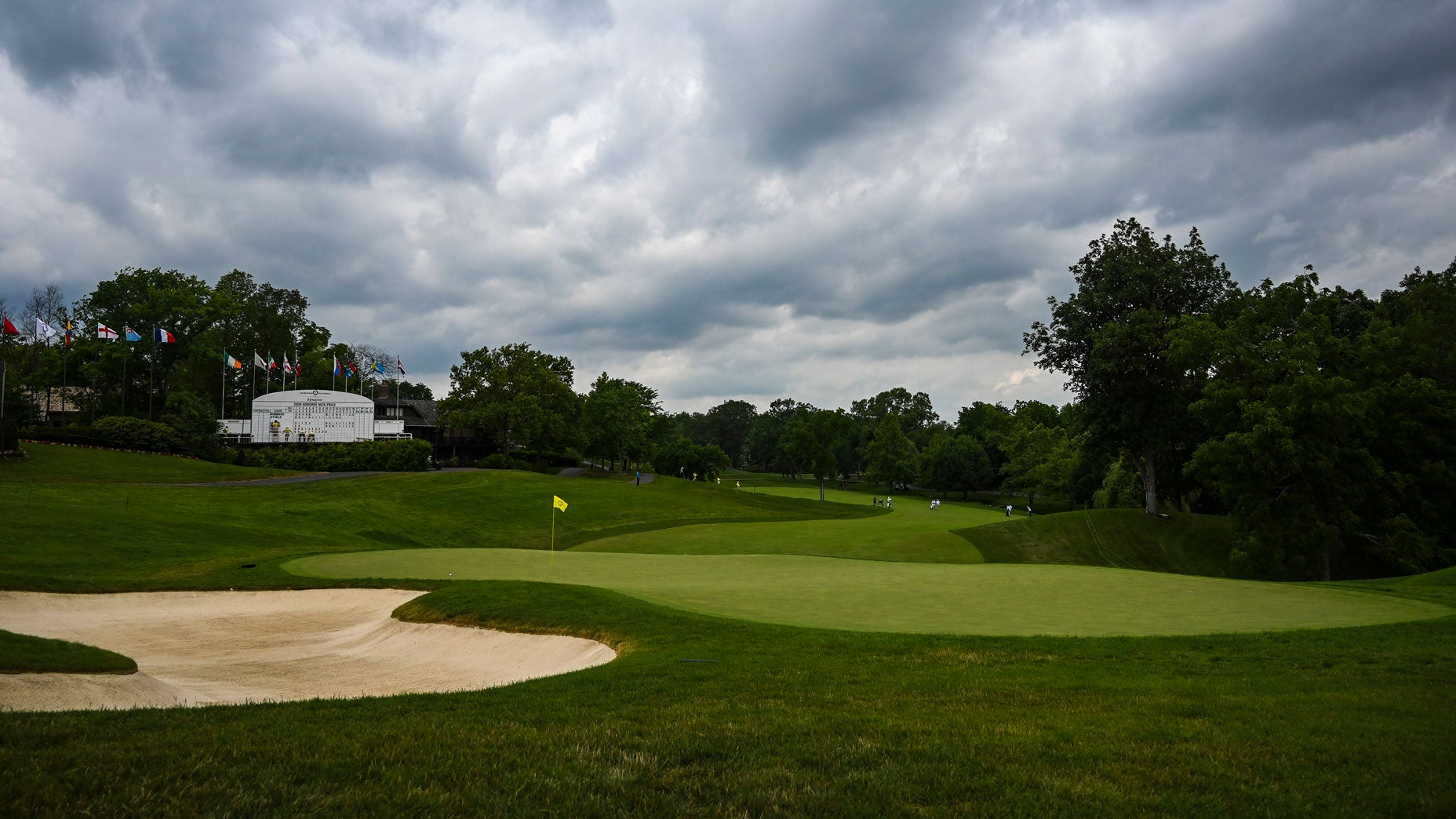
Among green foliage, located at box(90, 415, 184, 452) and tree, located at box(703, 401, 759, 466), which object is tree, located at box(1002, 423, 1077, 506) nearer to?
green foliage, located at box(90, 415, 184, 452)

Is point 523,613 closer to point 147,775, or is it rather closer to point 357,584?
point 357,584

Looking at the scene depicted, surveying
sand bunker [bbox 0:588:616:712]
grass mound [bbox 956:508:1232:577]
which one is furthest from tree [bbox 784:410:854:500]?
sand bunker [bbox 0:588:616:712]

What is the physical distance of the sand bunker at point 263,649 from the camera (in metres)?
10.8

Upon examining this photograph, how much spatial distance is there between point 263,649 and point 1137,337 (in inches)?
1555

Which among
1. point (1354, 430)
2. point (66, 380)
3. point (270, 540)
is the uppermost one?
point (66, 380)

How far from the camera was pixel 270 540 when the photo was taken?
117ft

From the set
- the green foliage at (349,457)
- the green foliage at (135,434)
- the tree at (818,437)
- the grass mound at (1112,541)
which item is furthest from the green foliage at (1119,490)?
the green foliage at (135,434)

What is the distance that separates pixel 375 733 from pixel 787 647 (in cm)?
672

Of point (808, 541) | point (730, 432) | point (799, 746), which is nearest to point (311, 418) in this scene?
point (808, 541)

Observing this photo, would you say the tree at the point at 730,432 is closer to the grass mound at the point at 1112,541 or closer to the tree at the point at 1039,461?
the tree at the point at 1039,461

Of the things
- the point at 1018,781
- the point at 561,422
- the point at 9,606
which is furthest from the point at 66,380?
the point at 1018,781

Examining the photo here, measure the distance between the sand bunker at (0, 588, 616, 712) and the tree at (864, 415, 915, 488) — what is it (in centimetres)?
8697

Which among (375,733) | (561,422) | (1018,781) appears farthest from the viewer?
(561,422)

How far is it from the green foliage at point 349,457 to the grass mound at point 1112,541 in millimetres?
49567
